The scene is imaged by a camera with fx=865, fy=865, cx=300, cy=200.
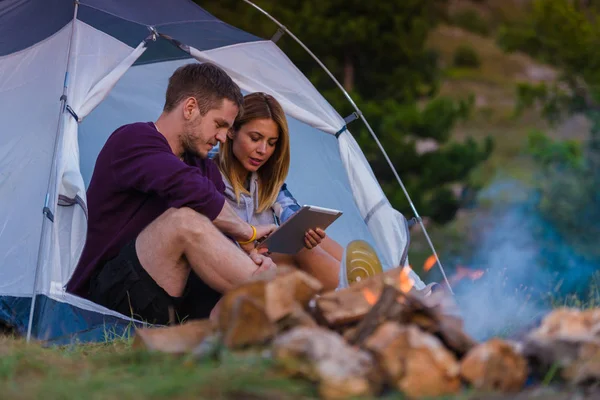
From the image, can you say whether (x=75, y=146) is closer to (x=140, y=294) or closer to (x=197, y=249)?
(x=140, y=294)

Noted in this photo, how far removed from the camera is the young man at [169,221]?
9.11ft

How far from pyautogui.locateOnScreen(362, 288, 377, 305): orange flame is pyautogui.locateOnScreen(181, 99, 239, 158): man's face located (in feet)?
3.54

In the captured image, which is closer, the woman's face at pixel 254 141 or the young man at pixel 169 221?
the young man at pixel 169 221

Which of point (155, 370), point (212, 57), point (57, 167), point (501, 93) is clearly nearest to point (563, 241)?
point (212, 57)

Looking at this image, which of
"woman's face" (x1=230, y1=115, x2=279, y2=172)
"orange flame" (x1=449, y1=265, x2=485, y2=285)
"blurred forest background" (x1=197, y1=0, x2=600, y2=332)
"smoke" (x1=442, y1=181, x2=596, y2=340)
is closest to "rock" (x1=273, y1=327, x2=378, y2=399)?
"smoke" (x1=442, y1=181, x2=596, y2=340)

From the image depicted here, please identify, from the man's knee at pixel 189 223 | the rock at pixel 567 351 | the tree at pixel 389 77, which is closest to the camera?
the rock at pixel 567 351

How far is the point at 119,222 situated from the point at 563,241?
4.37 metres

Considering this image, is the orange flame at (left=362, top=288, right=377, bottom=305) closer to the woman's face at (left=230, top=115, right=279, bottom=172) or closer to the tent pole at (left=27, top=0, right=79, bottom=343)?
the tent pole at (left=27, top=0, right=79, bottom=343)

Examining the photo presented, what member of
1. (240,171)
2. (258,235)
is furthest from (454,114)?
(258,235)

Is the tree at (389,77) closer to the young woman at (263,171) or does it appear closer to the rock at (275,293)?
the young woman at (263,171)

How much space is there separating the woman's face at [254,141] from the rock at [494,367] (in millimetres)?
1731

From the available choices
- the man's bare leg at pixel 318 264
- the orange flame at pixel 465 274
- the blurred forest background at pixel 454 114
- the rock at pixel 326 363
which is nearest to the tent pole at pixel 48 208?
the man's bare leg at pixel 318 264

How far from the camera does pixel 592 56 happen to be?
7387mm

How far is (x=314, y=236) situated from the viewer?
3385 mm
